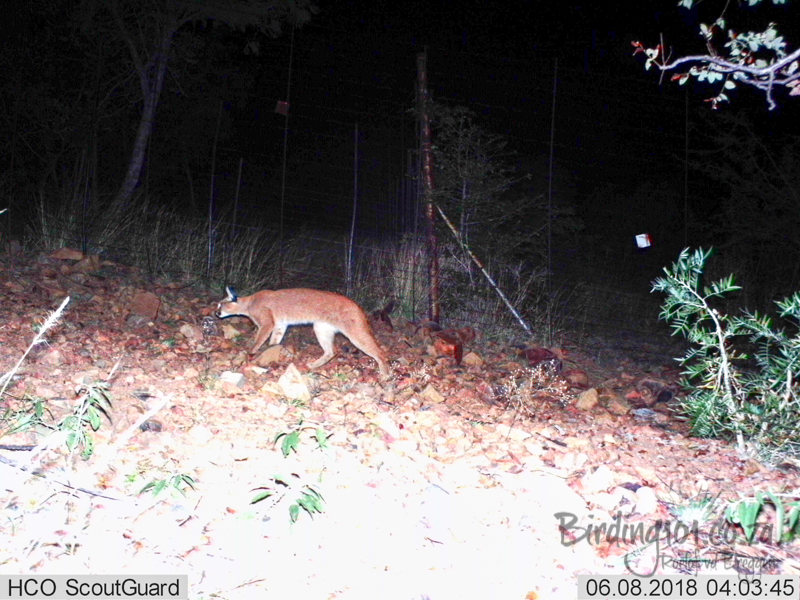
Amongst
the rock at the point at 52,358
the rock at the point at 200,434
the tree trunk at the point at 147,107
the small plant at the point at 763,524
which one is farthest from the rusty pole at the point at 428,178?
the tree trunk at the point at 147,107

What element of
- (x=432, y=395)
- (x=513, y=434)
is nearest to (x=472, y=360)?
(x=432, y=395)

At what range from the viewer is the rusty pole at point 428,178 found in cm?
864

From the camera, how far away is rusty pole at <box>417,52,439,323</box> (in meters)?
8.64

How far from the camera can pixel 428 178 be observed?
28.2ft

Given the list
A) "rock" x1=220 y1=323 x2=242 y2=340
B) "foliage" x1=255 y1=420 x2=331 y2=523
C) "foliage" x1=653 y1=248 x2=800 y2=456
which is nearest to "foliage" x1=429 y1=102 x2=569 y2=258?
"rock" x1=220 y1=323 x2=242 y2=340

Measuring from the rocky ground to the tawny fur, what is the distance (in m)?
1.24

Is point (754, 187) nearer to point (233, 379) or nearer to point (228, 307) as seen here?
point (228, 307)

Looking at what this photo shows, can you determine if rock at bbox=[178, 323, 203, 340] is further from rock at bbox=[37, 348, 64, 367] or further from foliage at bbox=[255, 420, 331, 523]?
foliage at bbox=[255, 420, 331, 523]

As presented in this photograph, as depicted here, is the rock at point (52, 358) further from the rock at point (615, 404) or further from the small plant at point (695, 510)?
the rock at point (615, 404)

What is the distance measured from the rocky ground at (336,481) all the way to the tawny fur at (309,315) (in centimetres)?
124

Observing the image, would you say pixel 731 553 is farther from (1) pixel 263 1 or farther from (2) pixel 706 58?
(1) pixel 263 1

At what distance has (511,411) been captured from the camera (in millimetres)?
5434

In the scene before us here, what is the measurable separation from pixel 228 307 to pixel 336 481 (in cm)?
492

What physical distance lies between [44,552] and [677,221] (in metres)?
19.4
